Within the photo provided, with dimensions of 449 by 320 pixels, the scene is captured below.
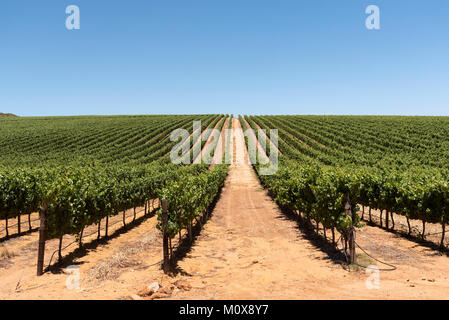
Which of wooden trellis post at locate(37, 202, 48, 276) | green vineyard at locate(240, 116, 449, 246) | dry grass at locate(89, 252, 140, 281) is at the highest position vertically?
green vineyard at locate(240, 116, 449, 246)

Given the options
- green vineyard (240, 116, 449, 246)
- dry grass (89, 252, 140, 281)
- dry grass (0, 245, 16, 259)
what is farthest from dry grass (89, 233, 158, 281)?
green vineyard (240, 116, 449, 246)

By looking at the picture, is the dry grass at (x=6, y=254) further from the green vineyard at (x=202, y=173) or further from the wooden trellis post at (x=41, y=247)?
the wooden trellis post at (x=41, y=247)


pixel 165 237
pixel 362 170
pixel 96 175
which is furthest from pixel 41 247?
pixel 362 170

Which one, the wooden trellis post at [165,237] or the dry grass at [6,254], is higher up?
the wooden trellis post at [165,237]

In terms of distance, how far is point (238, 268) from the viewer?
13234 mm

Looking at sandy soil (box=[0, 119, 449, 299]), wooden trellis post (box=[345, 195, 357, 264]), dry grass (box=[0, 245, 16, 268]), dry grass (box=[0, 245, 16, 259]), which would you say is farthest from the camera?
dry grass (box=[0, 245, 16, 259])

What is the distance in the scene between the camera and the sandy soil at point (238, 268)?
32.5ft

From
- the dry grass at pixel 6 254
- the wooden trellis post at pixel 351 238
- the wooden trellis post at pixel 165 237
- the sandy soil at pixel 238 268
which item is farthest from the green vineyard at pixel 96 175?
the wooden trellis post at pixel 351 238

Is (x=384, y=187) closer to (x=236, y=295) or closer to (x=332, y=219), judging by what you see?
(x=332, y=219)

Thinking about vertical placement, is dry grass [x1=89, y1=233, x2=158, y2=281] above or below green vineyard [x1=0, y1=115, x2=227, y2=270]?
below

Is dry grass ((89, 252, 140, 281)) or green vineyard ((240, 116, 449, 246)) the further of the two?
green vineyard ((240, 116, 449, 246))

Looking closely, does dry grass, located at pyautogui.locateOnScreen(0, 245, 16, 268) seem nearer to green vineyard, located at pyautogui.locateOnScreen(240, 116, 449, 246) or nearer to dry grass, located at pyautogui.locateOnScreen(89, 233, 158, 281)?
dry grass, located at pyautogui.locateOnScreen(89, 233, 158, 281)

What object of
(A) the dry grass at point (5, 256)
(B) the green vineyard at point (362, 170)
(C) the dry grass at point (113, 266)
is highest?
(B) the green vineyard at point (362, 170)

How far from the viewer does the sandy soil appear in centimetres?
991
